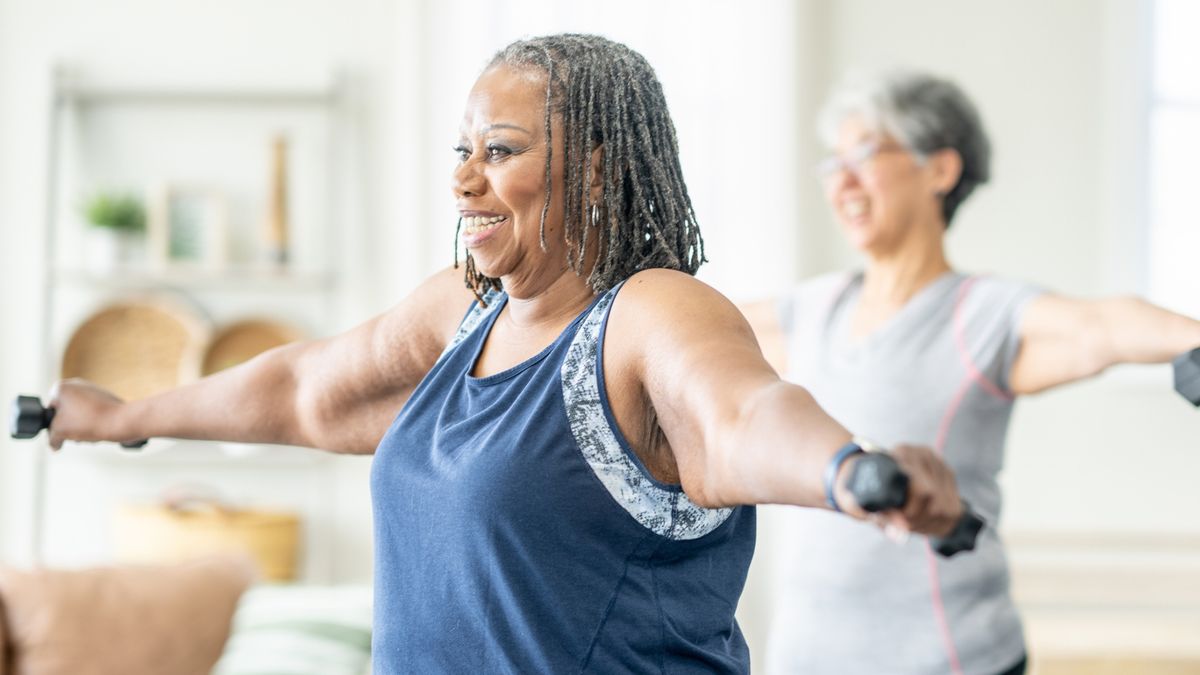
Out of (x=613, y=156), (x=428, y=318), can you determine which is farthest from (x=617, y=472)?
(x=428, y=318)

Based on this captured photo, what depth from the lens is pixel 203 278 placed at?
3.78m

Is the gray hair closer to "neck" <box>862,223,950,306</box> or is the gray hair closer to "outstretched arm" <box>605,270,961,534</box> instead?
"neck" <box>862,223,950,306</box>

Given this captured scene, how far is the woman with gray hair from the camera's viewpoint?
1.81m

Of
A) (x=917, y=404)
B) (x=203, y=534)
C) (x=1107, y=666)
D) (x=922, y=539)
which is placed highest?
(x=917, y=404)

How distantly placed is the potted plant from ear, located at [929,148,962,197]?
244 centimetres

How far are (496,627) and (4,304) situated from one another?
3266 millimetres

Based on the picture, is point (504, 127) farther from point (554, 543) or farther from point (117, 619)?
point (117, 619)

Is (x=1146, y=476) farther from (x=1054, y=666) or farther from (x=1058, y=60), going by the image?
(x=1058, y=60)

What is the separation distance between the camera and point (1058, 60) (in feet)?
12.6

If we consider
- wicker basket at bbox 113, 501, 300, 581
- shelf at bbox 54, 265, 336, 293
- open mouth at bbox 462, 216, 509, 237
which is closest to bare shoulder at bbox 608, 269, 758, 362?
open mouth at bbox 462, 216, 509, 237

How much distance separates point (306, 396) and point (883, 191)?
1.06 metres

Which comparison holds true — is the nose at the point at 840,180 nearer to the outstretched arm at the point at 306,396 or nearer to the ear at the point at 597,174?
the outstretched arm at the point at 306,396

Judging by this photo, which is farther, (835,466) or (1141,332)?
(1141,332)

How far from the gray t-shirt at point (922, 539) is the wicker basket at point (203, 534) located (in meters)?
1.93
